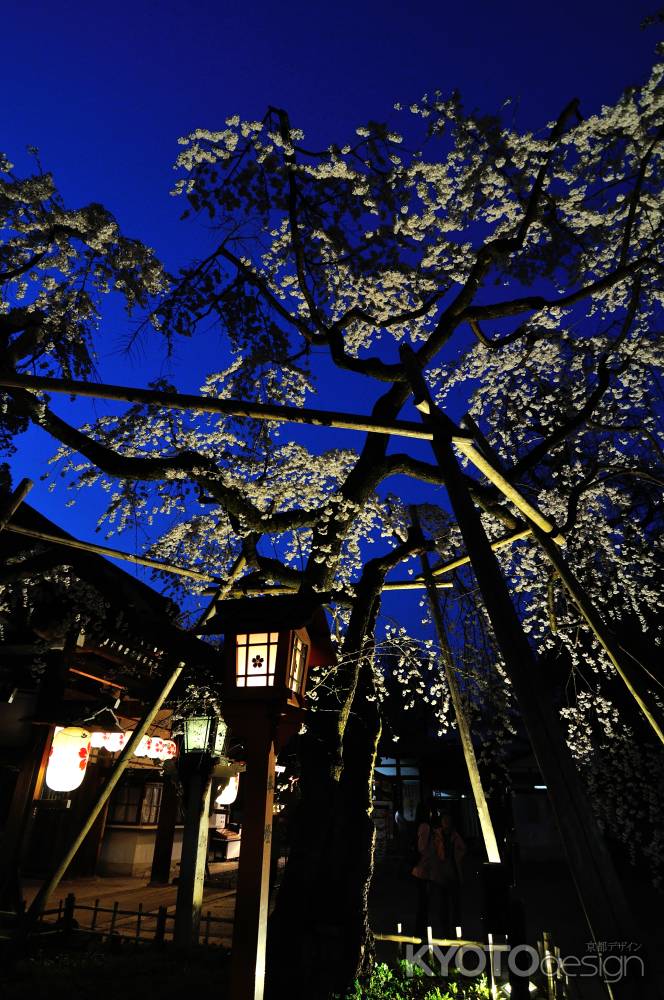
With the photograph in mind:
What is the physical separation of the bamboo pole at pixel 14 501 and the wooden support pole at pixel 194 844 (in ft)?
18.0

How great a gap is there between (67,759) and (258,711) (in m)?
6.74

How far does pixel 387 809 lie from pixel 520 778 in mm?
6274

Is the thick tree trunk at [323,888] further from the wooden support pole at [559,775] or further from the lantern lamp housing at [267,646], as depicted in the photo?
the wooden support pole at [559,775]

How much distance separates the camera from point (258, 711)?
18.7ft

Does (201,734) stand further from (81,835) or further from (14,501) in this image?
(14,501)

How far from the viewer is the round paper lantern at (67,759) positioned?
9836 millimetres

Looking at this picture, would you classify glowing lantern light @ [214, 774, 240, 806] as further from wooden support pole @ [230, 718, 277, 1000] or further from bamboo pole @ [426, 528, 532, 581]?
bamboo pole @ [426, 528, 532, 581]

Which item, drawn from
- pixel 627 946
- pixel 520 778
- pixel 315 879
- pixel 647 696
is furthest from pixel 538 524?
pixel 520 778

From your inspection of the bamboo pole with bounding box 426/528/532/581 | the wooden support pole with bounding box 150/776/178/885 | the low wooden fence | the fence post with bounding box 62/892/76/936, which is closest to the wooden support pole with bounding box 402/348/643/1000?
the bamboo pole with bounding box 426/528/532/581

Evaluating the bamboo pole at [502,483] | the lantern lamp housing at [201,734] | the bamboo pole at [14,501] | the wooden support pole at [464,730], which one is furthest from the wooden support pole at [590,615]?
the lantern lamp housing at [201,734]

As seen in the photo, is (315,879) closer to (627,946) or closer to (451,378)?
(627,946)

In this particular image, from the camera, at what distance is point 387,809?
23.8 meters

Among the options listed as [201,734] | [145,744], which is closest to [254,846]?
[201,734]

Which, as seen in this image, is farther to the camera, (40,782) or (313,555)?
(40,782)
